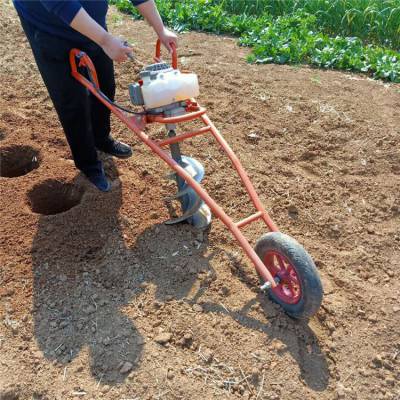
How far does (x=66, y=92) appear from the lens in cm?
305

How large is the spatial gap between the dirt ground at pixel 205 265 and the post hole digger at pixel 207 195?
0.20 m

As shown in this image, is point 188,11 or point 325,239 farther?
point 188,11

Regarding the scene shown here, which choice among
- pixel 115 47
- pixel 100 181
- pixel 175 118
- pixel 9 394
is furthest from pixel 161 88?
pixel 9 394

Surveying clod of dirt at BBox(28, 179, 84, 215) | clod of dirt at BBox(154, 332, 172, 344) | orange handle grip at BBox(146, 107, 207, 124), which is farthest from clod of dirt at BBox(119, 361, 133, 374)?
clod of dirt at BBox(28, 179, 84, 215)

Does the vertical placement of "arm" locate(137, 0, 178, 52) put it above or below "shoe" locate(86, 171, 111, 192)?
above

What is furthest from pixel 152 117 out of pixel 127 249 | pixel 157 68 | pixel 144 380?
pixel 144 380

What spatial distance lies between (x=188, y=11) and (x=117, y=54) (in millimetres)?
4417

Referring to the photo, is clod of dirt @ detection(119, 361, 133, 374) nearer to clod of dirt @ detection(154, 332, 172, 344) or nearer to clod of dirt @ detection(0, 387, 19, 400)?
clod of dirt @ detection(154, 332, 172, 344)

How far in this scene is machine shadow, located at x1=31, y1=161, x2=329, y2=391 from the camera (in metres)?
2.53

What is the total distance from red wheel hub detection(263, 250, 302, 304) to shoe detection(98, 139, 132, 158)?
169 centimetres

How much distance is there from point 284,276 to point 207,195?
62cm

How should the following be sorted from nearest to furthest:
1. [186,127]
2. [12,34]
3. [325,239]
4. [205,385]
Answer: [205,385]
[325,239]
[186,127]
[12,34]

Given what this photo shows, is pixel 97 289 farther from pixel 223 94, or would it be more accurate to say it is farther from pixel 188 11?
pixel 188 11

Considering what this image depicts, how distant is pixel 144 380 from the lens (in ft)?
7.90
